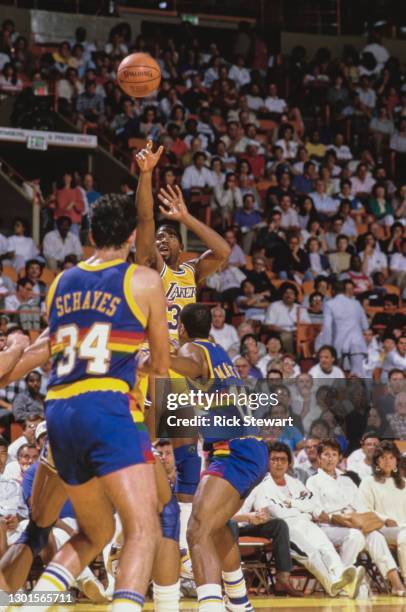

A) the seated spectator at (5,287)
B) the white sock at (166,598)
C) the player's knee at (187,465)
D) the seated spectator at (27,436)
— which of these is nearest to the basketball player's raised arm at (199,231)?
the player's knee at (187,465)

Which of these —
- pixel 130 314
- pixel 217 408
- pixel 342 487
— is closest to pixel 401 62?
pixel 342 487

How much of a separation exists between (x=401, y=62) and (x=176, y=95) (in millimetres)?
8192

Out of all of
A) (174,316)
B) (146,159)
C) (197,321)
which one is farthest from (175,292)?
(146,159)

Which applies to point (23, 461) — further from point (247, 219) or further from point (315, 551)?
point (247, 219)

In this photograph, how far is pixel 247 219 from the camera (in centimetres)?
1855

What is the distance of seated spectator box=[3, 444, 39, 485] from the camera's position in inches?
403

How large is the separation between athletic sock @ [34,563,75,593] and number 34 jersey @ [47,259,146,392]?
0.86 m

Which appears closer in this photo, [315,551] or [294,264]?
[315,551]

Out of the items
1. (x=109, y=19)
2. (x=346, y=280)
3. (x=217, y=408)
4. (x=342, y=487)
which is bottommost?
(x=342, y=487)

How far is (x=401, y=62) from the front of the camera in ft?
88.1

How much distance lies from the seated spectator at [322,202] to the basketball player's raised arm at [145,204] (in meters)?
12.2

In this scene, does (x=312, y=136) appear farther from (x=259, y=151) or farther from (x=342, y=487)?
(x=342, y=487)

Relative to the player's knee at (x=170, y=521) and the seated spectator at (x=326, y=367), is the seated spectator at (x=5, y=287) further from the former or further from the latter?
the player's knee at (x=170, y=521)

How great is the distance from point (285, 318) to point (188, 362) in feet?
29.6
